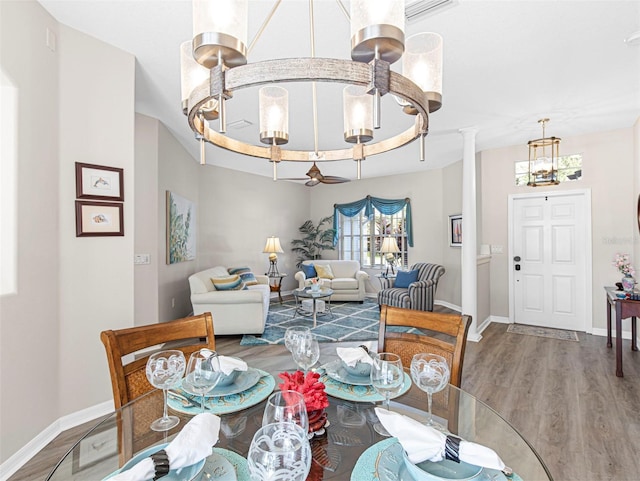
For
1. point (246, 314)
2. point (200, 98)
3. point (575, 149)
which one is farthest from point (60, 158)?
point (575, 149)

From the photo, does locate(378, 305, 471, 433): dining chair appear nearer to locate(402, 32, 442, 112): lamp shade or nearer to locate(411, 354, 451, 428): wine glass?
locate(411, 354, 451, 428): wine glass

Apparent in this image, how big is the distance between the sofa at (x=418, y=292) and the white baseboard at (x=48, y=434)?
12.5ft

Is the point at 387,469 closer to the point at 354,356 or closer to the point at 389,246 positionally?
the point at 354,356

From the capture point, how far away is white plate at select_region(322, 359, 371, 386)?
4.18 ft

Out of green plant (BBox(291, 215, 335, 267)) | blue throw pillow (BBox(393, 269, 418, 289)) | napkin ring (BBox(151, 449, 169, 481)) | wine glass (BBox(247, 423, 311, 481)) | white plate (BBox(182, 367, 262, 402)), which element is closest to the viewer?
wine glass (BBox(247, 423, 311, 481))

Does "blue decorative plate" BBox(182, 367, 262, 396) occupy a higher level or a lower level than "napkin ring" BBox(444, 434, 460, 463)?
lower

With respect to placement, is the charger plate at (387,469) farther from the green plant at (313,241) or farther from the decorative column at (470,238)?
the green plant at (313,241)

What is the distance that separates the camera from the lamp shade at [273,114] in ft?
5.10

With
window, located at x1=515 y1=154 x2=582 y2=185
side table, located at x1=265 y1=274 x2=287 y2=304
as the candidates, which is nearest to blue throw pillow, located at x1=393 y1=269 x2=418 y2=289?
side table, located at x1=265 y1=274 x2=287 y2=304

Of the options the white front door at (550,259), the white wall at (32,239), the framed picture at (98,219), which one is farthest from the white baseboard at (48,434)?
the white front door at (550,259)

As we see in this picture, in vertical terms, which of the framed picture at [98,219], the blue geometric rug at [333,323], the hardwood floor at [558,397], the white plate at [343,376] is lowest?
the hardwood floor at [558,397]

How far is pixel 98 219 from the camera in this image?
2379mm

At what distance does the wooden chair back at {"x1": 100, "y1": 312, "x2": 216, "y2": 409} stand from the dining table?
0.13m

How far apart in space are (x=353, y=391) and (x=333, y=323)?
3.84 meters
